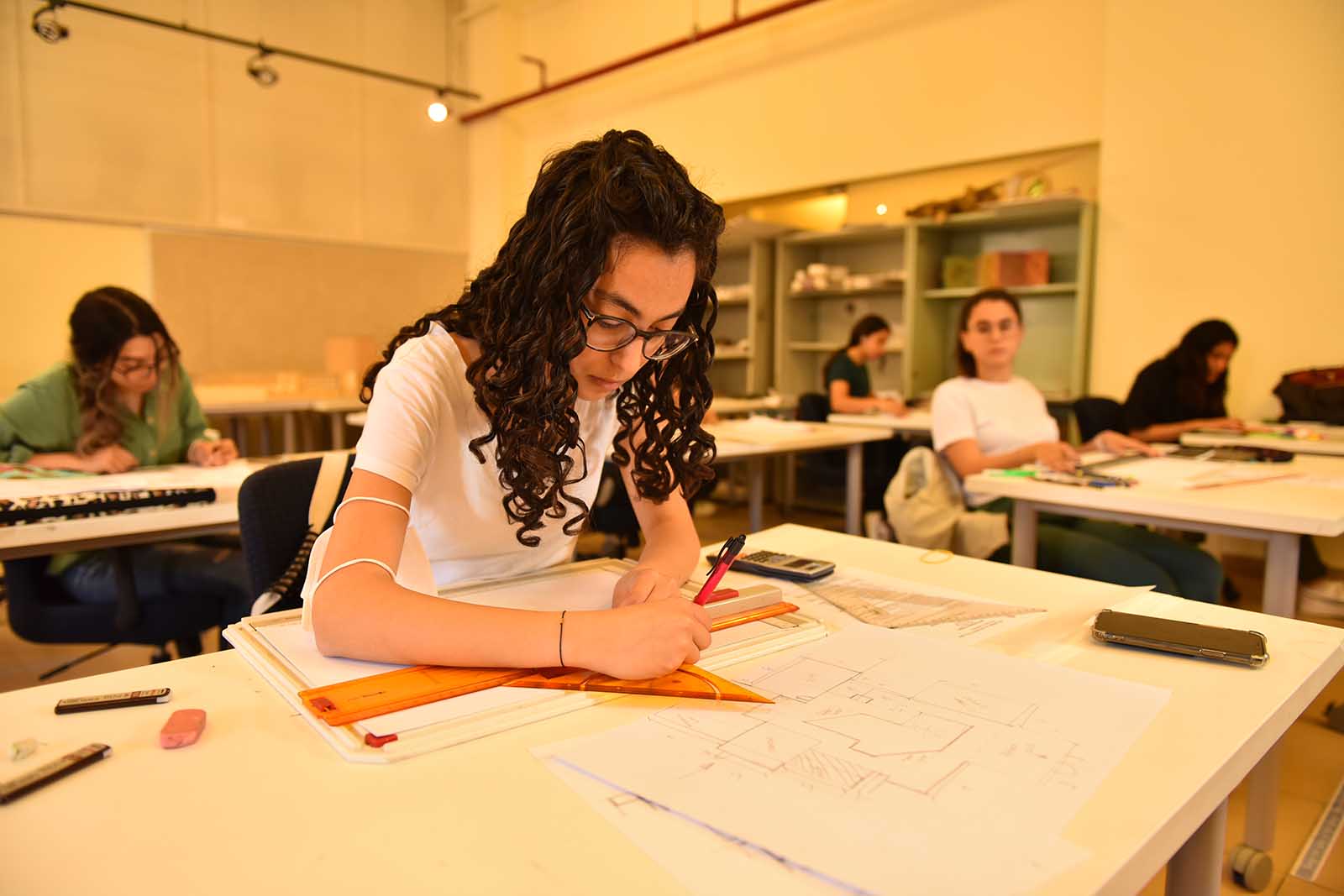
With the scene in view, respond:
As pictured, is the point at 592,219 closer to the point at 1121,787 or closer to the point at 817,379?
the point at 1121,787

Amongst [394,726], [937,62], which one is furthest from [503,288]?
[937,62]

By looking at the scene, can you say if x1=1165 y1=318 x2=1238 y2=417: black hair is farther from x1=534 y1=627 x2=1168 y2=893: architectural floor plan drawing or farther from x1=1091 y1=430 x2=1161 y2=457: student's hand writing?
x1=534 y1=627 x2=1168 y2=893: architectural floor plan drawing

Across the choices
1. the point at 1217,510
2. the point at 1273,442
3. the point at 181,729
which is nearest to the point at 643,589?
the point at 181,729

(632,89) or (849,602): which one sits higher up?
(632,89)

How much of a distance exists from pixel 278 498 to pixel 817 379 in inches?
202

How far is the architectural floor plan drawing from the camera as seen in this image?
0.53 metres

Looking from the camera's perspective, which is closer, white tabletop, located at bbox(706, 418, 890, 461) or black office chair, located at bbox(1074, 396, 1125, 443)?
white tabletop, located at bbox(706, 418, 890, 461)

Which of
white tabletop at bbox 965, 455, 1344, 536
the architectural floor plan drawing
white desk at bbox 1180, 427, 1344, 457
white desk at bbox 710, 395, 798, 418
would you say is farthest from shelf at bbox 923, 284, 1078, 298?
the architectural floor plan drawing

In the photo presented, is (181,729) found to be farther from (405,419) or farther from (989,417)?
(989,417)

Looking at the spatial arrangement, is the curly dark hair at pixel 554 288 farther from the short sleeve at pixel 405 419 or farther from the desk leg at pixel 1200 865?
the desk leg at pixel 1200 865

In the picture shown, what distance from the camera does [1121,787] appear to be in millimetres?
624

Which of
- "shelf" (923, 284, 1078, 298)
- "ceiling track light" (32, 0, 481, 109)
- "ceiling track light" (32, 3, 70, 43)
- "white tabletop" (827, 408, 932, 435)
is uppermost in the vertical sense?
"ceiling track light" (32, 0, 481, 109)

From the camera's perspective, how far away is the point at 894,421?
412 cm

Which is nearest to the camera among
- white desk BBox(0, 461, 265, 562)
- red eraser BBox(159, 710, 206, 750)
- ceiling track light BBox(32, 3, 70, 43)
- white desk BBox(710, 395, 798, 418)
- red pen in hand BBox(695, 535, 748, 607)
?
red eraser BBox(159, 710, 206, 750)
